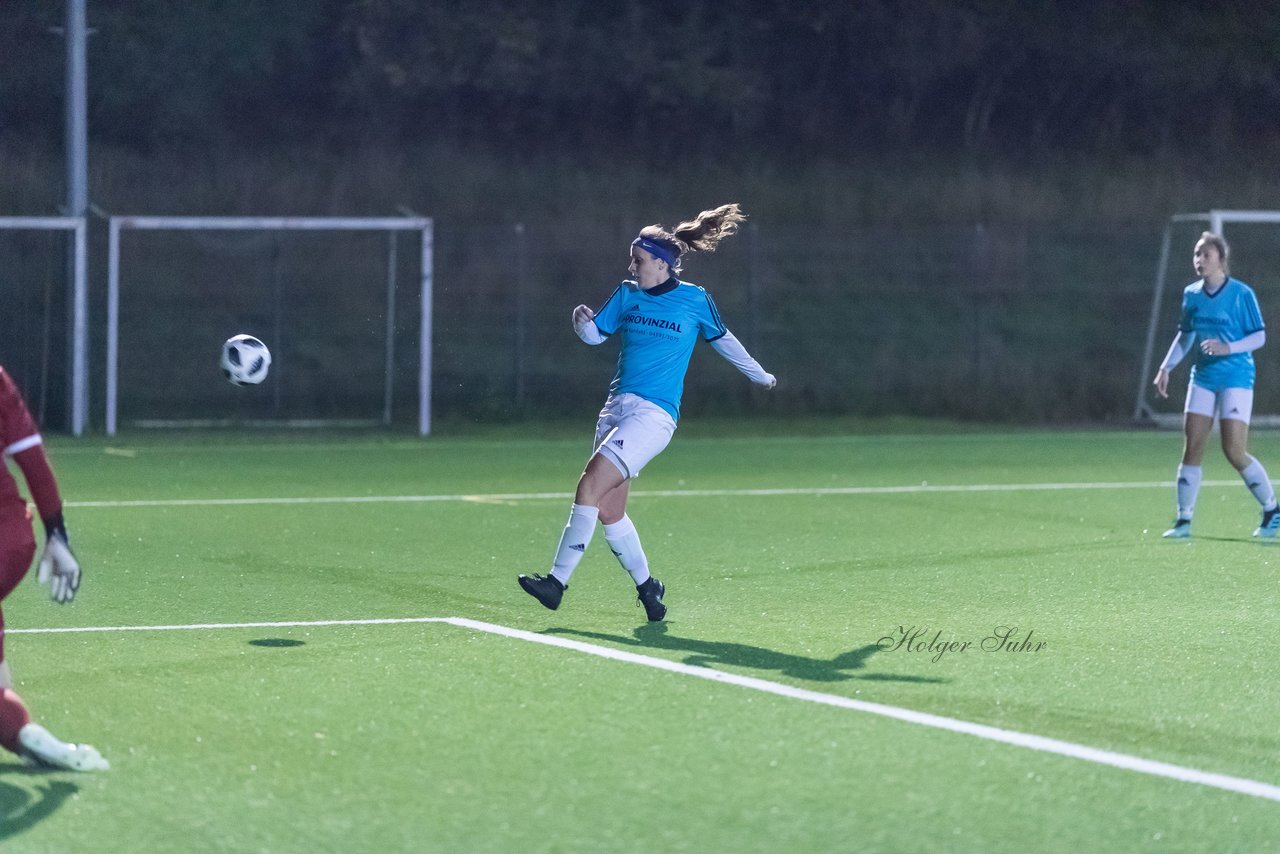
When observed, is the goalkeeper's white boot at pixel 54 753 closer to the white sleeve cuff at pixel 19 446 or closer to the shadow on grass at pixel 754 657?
the white sleeve cuff at pixel 19 446

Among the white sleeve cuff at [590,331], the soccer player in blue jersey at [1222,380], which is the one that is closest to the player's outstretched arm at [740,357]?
the white sleeve cuff at [590,331]

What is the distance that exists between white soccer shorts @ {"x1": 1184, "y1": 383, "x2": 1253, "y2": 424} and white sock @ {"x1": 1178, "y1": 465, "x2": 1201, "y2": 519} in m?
0.40

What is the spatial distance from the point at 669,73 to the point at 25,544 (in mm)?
32207

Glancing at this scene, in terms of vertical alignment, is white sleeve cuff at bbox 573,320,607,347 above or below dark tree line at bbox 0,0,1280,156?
below

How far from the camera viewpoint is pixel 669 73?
37.2m

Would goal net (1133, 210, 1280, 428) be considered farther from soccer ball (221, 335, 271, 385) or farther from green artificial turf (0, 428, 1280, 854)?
soccer ball (221, 335, 271, 385)

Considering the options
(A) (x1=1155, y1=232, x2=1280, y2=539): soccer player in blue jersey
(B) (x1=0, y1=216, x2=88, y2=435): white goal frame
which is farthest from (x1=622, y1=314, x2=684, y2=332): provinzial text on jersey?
(B) (x1=0, y1=216, x2=88, y2=435): white goal frame

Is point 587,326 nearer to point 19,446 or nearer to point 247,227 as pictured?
point 19,446

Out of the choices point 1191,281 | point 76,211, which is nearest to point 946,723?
point 76,211

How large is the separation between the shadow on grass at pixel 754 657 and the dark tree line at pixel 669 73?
88.4 feet

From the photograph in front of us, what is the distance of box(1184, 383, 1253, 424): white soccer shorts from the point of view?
41.7 feet

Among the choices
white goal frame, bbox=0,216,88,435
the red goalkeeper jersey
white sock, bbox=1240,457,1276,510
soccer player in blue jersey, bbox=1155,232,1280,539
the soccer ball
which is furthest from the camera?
white goal frame, bbox=0,216,88,435

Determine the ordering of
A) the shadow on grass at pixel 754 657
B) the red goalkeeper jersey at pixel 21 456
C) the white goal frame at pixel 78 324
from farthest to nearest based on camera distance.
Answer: the white goal frame at pixel 78 324 < the shadow on grass at pixel 754 657 < the red goalkeeper jersey at pixel 21 456

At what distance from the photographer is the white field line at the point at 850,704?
6047 mm
